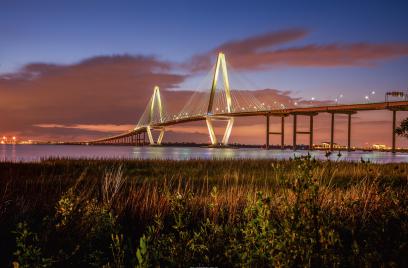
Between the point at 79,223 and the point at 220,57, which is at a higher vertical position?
the point at 220,57

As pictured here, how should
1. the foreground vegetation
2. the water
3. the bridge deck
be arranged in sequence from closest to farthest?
the foreground vegetation
the water
the bridge deck

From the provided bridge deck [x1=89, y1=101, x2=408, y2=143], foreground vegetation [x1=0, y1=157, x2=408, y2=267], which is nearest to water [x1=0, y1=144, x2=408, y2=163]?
bridge deck [x1=89, y1=101, x2=408, y2=143]

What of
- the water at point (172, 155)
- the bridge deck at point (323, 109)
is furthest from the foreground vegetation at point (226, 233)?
the bridge deck at point (323, 109)

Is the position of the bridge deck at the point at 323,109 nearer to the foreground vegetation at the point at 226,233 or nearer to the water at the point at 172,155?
the water at the point at 172,155

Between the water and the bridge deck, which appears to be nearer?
the water

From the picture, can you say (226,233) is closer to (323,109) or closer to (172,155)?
(172,155)

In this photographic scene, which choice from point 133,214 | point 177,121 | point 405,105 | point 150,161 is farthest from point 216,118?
point 133,214

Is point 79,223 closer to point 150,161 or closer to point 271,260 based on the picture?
point 271,260

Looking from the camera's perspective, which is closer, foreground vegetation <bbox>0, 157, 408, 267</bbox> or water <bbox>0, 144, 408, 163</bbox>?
foreground vegetation <bbox>0, 157, 408, 267</bbox>

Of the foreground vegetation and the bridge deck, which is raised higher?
the bridge deck

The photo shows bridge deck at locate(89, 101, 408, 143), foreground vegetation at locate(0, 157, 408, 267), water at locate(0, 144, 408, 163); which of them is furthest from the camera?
bridge deck at locate(89, 101, 408, 143)

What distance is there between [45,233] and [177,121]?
59311 mm

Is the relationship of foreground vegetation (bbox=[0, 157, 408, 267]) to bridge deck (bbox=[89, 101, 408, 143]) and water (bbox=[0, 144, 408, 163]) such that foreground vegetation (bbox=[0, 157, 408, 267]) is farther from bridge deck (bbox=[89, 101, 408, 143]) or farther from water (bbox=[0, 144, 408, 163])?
bridge deck (bbox=[89, 101, 408, 143])

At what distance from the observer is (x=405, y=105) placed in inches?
2090
